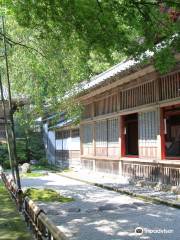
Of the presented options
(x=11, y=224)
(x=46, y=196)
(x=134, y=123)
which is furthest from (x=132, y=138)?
(x=11, y=224)

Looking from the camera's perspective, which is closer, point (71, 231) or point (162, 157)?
point (71, 231)

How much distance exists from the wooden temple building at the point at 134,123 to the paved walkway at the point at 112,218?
7.19 feet

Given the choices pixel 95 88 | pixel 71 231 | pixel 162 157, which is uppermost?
pixel 95 88

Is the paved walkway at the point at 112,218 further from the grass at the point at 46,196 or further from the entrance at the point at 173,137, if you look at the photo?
the entrance at the point at 173,137

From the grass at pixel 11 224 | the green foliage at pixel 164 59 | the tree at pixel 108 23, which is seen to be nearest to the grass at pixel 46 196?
the grass at pixel 11 224

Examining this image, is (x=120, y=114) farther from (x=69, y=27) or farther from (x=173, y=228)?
(x=69, y=27)

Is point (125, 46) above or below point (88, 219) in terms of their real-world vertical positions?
above

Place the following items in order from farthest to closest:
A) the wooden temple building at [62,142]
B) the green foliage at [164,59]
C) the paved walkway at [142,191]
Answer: the wooden temple building at [62,142], the paved walkway at [142,191], the green foliage at [164,59]

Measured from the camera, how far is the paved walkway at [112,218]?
914 cm

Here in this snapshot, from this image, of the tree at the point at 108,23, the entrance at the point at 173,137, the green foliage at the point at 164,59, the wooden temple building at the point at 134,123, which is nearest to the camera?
the tree at the point at 108,23

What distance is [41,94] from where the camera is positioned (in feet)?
72.7

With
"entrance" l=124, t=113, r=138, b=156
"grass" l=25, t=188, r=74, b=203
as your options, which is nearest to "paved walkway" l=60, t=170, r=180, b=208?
"entrance" l=124, t=113, r=138, b=156

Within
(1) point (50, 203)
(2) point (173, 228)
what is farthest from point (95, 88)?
(2) point (173, 228)

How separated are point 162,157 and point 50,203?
4.23 meters
